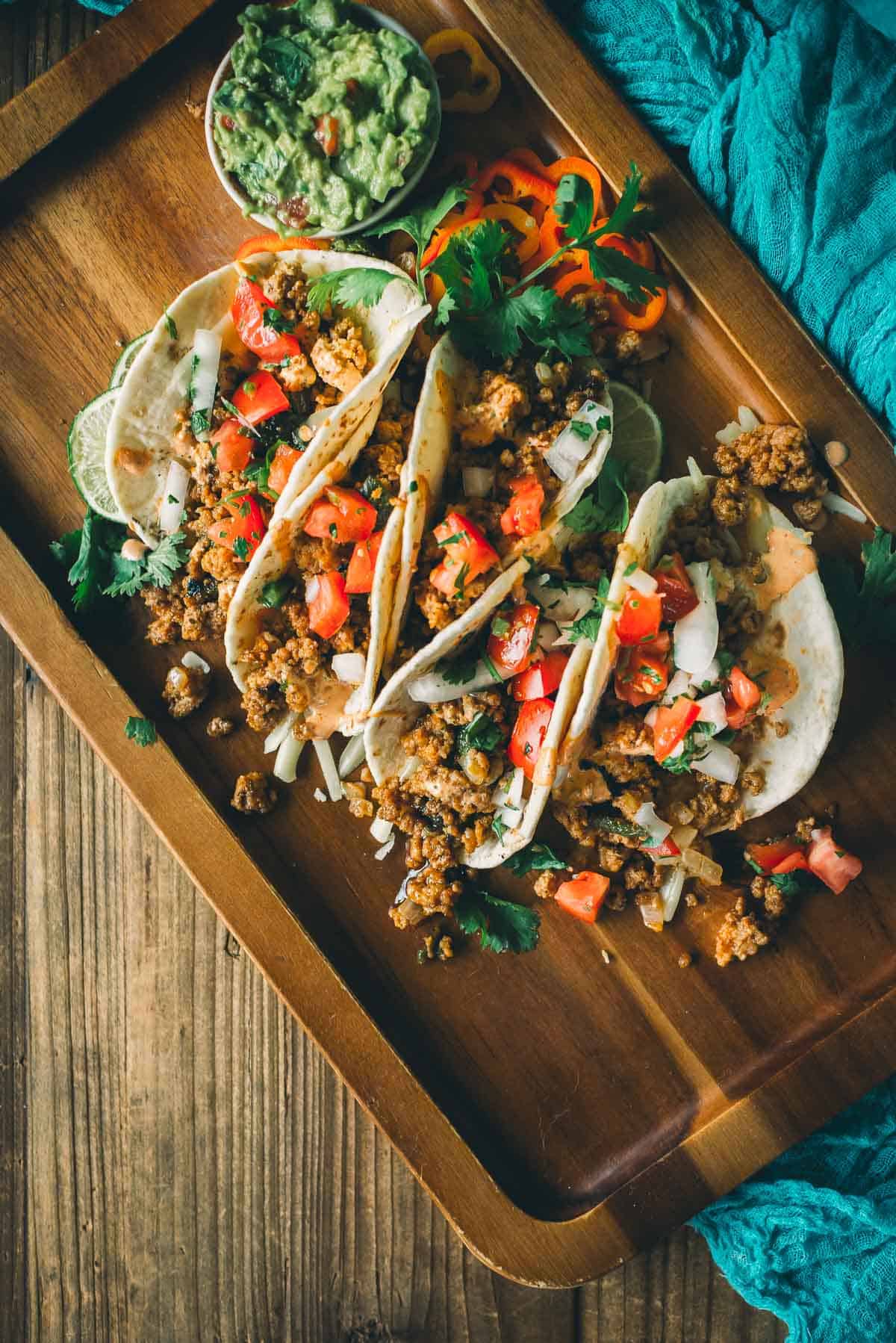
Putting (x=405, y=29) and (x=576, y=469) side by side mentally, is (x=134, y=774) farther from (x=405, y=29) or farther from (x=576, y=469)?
(x=405, y=29)

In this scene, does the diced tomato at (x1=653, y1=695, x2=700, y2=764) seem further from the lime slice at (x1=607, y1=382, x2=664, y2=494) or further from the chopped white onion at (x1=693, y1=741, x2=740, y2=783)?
the lime slice at (x1=607, y1=382, x2=664, y2=494)

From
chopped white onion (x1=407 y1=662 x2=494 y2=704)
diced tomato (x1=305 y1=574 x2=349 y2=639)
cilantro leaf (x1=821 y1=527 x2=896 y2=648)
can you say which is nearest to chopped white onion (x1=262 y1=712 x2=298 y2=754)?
diced tomato (x1=305 y1=574 x2=349 y2=639)

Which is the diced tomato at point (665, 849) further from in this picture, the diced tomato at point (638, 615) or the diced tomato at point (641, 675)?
the diced tomato at point (638, 615)

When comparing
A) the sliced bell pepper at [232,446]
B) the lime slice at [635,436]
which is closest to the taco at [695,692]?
the lime slice at [635,436]

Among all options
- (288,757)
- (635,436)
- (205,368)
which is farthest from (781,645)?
(205,368)

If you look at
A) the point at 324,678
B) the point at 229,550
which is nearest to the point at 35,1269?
the point at 324,678

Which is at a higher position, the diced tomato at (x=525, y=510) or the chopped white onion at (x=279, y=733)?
the diced tomato at (x=525, y=510)

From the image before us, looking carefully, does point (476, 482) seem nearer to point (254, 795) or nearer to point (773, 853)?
point (254, 795)
